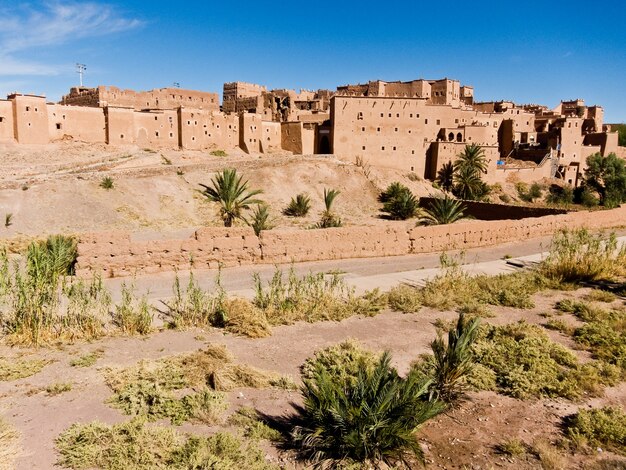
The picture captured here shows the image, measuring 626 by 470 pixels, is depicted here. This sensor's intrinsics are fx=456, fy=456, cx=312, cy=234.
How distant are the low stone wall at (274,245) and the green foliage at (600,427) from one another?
724 centimetres

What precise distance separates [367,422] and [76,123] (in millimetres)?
32367

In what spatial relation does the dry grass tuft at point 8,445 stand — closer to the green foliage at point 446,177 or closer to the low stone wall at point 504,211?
the low stone wall at point 504,211

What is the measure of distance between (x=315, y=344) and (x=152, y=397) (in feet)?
8.27

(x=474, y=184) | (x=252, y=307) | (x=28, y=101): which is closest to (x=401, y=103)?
(x=474, y=184)

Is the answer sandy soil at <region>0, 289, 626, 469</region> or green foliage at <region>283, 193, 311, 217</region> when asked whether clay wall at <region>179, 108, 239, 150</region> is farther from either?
sandy soil at <region>0, 289, 626, 469</region>

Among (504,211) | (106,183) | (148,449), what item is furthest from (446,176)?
(148,449)

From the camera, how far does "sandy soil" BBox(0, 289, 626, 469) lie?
4.21 m

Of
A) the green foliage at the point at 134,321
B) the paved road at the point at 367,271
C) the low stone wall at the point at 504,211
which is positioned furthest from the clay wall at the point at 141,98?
the green foliage at the point at 134,321

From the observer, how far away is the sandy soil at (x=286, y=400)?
4.21 metres

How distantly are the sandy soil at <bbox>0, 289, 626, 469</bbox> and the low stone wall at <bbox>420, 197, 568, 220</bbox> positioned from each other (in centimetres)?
1177

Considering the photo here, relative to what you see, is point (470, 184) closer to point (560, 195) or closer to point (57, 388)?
point (560, 195)

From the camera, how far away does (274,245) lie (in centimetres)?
1116

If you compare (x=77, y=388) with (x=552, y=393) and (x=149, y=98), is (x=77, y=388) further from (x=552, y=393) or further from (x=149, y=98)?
(x=149, y=98)

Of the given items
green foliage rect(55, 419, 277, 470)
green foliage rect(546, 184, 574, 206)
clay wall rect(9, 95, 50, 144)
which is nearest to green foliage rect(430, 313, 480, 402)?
green foliage rect(55, 419, 277, 470)
